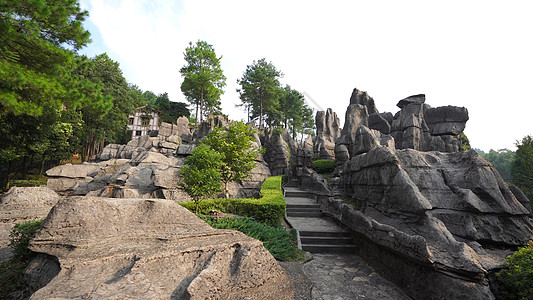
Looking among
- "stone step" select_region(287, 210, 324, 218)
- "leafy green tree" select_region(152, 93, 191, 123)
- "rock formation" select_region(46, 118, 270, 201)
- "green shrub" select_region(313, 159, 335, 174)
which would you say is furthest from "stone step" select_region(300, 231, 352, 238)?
"leafy green tree" select_region(152, 93, 191, 123)

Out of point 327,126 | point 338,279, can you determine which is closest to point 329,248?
point 338,279

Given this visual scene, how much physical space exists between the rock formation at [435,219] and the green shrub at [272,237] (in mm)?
2312

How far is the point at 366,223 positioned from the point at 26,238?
9033 mm

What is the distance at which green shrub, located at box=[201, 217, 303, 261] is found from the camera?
668cm

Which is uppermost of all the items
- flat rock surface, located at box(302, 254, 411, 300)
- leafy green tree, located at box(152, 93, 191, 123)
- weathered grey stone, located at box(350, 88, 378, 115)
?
leafy green tree, located at box(152, 93, 191, 123)

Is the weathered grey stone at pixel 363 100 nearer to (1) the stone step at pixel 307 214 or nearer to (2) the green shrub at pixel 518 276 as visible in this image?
(1) the stone step at pixel 307 214

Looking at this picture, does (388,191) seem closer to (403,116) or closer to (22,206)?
(403,116)

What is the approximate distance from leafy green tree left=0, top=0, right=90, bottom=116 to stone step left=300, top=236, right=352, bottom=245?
33.7 feet

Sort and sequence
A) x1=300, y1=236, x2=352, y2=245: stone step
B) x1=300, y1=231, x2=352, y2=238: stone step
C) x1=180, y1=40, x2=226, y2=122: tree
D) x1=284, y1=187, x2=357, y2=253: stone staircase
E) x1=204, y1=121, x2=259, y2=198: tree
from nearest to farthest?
1. x1=284, y1=187, x2=357, y2=253: stone staircase
2. x1=300, y1=236, x2=352, y2=245: stone step
3. x1=300, y1=231, x2=352, y2=238: stone step
4. x1=204, y1=121, x2=259, y2=198: tree
5. x1=180, y1=40, x2=226, y2=122: tree

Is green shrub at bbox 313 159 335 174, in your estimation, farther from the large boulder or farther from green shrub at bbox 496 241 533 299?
green shrub at bbox 496 241 533 299

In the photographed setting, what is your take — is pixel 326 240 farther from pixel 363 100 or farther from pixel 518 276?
pixel 363 100

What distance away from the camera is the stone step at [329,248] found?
7793 millimetres

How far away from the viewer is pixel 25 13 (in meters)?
7.92

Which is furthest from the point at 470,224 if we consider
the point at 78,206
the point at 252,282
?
the point at 78,206
